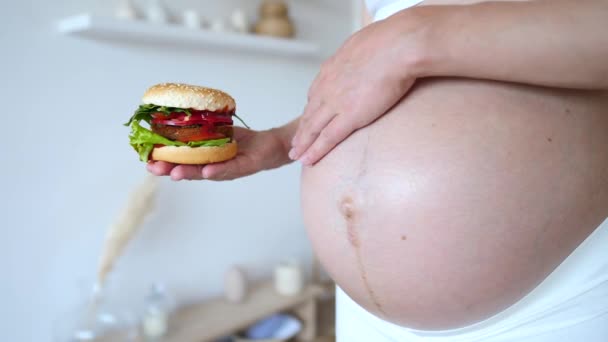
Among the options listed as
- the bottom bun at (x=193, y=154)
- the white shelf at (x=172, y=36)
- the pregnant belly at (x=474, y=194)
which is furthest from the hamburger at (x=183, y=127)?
the white shelf at (x=172, y=36)

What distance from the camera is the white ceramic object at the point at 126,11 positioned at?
1.65m

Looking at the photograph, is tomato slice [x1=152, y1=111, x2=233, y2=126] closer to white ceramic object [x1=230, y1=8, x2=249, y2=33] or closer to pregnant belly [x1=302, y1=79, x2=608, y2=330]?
pregnant belly [x1=302, y1=79, x2=608, y2=330]

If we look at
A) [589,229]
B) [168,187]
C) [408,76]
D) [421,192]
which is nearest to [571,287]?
[589,229]

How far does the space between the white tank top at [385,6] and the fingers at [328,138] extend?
0.26m

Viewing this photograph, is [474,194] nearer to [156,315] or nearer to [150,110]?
[150,110]

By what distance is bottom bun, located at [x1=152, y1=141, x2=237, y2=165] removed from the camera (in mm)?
824

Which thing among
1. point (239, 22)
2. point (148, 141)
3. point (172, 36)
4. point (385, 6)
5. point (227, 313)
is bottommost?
point (227, 313)

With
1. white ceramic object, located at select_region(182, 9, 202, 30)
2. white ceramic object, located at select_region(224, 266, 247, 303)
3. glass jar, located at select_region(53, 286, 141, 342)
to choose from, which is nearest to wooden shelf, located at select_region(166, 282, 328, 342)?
white ceramic object, located at select_region(224, 266, 247, 303)

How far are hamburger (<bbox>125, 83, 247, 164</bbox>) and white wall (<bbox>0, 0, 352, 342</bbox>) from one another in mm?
873

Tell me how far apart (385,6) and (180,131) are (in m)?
0.45

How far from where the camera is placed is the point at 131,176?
1.82m

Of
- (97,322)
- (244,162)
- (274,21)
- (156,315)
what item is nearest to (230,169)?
(244,162)

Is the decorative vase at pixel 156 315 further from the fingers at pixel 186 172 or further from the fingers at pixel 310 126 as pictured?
the fingers at pixel 310 126

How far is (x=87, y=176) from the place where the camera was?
168 cm
